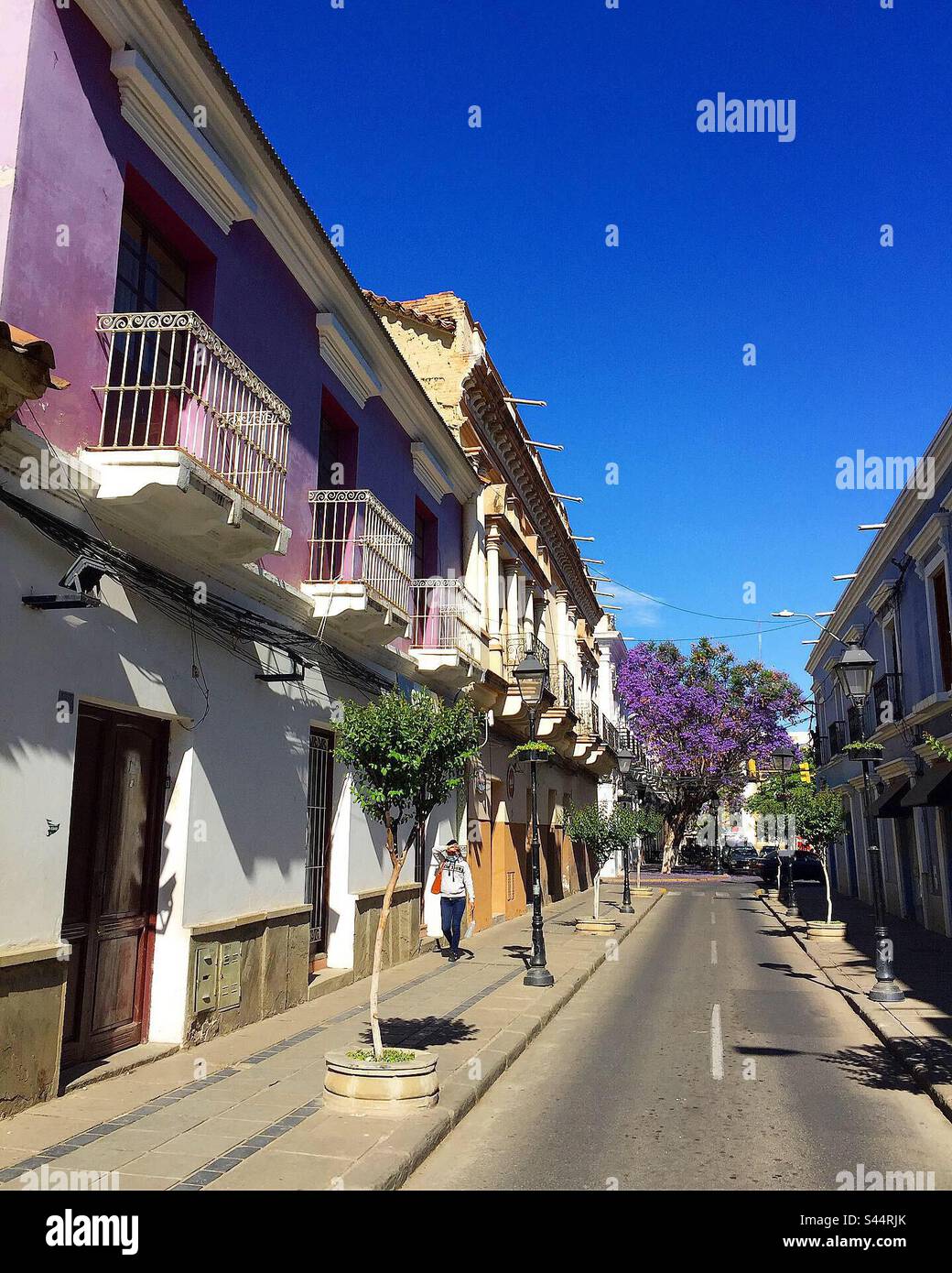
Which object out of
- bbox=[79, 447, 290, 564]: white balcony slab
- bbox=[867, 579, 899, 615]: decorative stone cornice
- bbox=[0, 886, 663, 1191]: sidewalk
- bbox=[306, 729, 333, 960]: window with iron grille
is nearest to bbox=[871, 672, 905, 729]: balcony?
bbox=[867, 579, 899, 615]: decorative stone cornice

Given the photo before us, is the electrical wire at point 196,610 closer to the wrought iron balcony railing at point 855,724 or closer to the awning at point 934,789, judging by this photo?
the awning at point 934,789

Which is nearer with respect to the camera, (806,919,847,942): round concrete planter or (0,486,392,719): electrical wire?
(0,486,392,719): electrical wire

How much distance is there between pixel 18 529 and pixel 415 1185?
4.51 metres

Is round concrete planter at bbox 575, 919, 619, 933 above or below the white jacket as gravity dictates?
below

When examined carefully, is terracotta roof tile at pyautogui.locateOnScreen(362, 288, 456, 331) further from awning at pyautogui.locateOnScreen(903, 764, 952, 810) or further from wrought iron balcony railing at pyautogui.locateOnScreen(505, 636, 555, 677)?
awning at pyautogui.locateOnScreen(903, 764, 952, 810)

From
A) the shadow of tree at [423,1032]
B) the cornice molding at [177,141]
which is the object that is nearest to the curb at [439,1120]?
the shadow of tree at [423,1032]

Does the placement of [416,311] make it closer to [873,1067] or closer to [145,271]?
[145,271]

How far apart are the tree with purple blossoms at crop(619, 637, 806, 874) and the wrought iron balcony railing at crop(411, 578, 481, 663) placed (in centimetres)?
3095

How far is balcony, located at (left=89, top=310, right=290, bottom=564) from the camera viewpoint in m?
6.49

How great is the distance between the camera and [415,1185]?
16.6 ft

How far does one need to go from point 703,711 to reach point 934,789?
29.5 metres

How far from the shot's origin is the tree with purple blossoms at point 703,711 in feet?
144

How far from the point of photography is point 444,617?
1455cm
